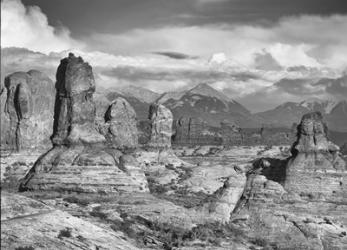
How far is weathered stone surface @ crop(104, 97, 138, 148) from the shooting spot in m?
115

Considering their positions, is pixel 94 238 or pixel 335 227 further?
pixel 335 227

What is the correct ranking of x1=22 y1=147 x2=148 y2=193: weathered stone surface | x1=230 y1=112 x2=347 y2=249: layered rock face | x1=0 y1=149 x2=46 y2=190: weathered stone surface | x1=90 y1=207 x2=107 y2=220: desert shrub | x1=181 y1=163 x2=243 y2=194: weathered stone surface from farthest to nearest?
x1=181 y1=163 x2=243 y2=194: weathered stone surface
x1=0 y1=149 x2=46 y2=190: weathered stone surface
x1=22 y1=147 x2=148 y2=193: weathered stone surface
x1=230 y1=112 x2=347 y2=249: layered rock face
x1=90 y1=207 x2=107 y2=220: desert shrub

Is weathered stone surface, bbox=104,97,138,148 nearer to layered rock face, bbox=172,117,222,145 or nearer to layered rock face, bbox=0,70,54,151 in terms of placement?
layered rock face, bbox=0,70,54,151

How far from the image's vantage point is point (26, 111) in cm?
11312

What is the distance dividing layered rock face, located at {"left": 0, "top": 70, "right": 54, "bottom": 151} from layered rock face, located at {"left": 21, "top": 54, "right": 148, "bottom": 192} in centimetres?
4931

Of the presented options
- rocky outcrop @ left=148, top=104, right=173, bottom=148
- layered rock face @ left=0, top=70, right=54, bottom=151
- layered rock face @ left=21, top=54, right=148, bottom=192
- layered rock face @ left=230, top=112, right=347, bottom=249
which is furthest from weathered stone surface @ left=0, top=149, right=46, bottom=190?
layered rock face @ left=230, top=112, right=347, bottom=249

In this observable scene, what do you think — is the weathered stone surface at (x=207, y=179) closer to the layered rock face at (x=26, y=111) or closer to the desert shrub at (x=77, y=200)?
the layered rock face at (x=26, y=111)

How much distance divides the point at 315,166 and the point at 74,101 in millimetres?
21666

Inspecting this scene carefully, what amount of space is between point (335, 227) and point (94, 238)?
20.3m

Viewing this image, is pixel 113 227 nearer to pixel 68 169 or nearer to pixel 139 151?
pixel 68 169

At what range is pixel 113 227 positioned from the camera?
133ft

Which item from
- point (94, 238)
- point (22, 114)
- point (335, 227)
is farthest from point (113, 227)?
point (22, 114)

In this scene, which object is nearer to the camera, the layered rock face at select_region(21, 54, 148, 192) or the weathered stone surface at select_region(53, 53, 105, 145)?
the layered rock face at select_region(21, 54, 148, 192)

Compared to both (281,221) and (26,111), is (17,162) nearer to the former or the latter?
(26,111)
